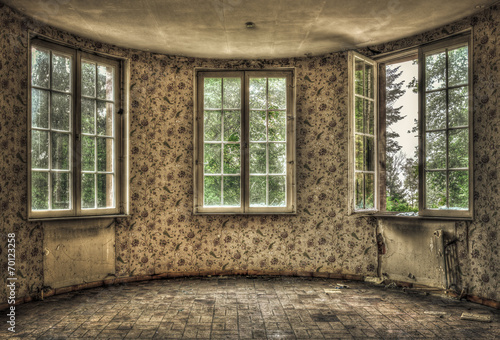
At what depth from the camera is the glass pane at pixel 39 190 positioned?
4180 millimetres

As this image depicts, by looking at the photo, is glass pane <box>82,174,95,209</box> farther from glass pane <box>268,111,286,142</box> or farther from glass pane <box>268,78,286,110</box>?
glass pane <box>268,78,286,110</box>

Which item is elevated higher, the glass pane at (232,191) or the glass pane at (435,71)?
the glass pane at (435,71)

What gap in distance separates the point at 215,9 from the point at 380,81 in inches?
96.8

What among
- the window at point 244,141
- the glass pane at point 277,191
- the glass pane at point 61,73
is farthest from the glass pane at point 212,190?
the glass pane at point 61,73

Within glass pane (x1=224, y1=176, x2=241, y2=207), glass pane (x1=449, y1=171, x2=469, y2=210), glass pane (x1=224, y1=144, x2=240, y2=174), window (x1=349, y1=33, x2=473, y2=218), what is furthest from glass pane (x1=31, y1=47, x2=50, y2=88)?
glass pane (x1=449, y1=171, x2=469, y2=210)

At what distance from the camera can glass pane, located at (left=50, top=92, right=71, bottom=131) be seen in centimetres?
443

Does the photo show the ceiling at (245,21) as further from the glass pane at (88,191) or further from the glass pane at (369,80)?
the glass pane at (88,191)

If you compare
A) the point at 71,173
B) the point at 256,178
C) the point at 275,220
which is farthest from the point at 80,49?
the point at 275,220

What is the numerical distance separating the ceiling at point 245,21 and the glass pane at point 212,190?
5.57 ft

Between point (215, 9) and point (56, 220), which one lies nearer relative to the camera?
point (215, 9)

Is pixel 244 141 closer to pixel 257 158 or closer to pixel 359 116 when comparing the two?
pixel 257 158

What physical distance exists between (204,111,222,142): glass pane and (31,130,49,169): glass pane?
1.98 meters

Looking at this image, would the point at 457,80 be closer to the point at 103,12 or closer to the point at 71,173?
the point at 103,12

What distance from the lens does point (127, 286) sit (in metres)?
4.84
